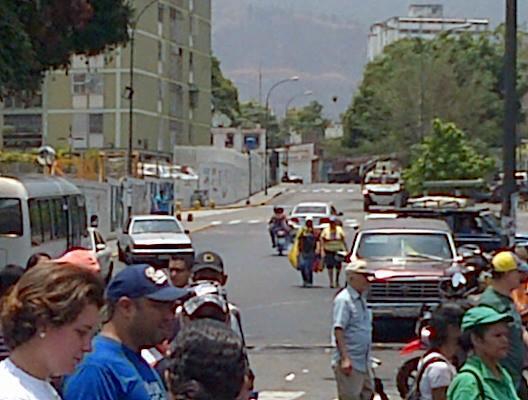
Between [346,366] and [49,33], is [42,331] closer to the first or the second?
[346,366]

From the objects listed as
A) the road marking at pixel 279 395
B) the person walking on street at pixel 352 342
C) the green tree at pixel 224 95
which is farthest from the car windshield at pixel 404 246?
the green tree at pixel 224 95

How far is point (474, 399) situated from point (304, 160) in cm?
14246

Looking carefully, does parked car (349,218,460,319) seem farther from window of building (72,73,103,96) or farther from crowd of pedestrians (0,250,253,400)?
window of building (72,73,103,96)

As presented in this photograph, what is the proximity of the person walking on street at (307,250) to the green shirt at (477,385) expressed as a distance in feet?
76.4

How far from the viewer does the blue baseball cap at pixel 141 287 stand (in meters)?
5.30

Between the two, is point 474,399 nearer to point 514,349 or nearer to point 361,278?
point 514,349

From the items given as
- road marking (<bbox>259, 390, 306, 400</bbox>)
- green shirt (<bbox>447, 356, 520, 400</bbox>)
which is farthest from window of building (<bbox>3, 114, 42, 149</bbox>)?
green shirt (<bbox>447, 356, 520, 400</bbox>)

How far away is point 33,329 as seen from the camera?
164 inches

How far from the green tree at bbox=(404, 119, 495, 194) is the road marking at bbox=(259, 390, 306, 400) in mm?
49927

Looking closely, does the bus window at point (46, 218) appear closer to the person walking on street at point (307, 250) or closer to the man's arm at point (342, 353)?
the person walking on street at point (307, 250)

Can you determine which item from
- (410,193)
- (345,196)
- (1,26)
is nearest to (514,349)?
(1,26)

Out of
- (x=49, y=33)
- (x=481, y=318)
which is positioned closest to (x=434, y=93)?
(x=49, y=33)

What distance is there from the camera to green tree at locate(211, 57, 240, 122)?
464ft

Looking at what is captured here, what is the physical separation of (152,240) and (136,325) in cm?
3153
